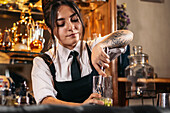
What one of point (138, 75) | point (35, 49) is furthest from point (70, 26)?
point (138, 75)

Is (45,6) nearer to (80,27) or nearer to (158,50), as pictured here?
(80,27)

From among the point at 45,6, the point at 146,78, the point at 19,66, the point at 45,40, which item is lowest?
the point at 146,78

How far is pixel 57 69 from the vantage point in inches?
67.1

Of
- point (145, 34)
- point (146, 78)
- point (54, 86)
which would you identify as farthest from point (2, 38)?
point (145, 34)

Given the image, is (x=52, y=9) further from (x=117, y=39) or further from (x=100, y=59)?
(x=100, y=59)

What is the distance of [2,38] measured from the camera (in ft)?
7.44

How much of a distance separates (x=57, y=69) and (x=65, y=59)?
110 millimetres

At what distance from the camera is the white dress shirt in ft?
5.07

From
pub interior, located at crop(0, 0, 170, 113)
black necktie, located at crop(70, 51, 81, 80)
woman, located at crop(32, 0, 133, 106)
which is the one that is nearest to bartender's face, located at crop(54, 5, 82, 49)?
woman, located at crop(32, 0, 133, 106)

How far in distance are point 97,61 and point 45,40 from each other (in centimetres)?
123

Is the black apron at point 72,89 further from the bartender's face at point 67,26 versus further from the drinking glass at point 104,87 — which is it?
the drinking glass at point 104,87

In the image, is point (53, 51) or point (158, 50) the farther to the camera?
point (158, 50)

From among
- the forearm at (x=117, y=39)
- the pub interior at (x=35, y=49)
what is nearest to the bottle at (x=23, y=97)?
the pub interior at (x=35, y=49)

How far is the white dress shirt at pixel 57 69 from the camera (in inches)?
60.8
